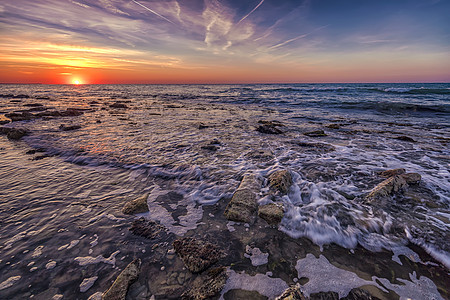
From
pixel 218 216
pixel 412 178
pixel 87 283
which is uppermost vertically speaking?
pixel 412 178

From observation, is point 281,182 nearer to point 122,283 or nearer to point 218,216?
point 218,216

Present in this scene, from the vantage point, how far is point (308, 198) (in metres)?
4.13

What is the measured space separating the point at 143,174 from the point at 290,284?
4.32 meters

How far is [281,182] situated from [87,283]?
3.76 metres

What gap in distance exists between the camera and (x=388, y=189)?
13.5 feet

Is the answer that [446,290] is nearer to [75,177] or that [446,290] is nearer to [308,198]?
[308,198]

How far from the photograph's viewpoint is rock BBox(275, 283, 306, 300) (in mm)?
2043

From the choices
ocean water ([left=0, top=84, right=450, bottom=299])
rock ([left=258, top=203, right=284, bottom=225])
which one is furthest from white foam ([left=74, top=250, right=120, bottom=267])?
rock ([left=258, top=203, right=284, bottom=225])

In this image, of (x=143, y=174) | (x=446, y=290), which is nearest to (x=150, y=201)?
(x=143, y=174)

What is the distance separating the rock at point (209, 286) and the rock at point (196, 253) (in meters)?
0.15

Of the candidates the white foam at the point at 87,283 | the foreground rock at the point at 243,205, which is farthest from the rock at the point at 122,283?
the foreground rock at the point at 243,205

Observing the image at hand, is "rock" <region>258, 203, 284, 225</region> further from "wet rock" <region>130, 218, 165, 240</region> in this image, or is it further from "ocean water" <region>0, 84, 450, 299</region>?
"wet rock" <region>130, 218, 165, 240</region>

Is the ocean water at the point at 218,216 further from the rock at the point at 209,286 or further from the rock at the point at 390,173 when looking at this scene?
the rock at the point at 390,173

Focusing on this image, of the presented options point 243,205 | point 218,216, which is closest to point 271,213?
point 243,205
